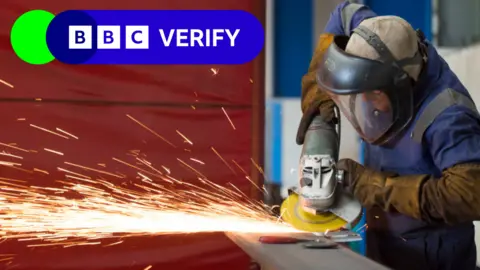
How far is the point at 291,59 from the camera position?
12.2 ft

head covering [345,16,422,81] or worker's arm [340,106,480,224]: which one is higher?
head covering [345,16,422,81]

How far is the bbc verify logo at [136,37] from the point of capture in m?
2.77

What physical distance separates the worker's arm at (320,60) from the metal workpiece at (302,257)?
1.42 feet

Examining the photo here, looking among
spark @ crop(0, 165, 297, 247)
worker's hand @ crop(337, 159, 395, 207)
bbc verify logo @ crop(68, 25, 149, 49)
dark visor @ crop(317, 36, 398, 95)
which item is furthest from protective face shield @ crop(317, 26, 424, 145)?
bbc verify logo @ crop(68, 25, 149, 49)

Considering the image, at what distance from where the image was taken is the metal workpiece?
174 cm

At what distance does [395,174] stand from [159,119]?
3.78 ft

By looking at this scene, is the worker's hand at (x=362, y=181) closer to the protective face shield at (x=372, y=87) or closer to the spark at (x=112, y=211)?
the protective face shield at (x=372, y=87)

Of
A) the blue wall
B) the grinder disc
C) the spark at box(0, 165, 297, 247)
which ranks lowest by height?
the spark at box(0, 165, 297, 247)

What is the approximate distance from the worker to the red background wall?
0.80 m

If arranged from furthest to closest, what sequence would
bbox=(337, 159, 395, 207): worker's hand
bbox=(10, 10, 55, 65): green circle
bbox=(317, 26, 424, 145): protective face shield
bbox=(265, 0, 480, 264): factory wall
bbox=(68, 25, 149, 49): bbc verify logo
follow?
bbox=(265, 0, 480, 264): factory wall < bbox=(68, 25, 149, 49): bbc verify logo < bbox=(10, 10, 55, 65): green circle < bbox=(337, 159, 395, 207): worker's hand < bbox=(317, 26, 424, 145): protective face shield

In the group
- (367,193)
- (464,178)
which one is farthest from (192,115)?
(464,178)

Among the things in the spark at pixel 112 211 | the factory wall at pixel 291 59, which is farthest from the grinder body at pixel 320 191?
the factory wall at pixel 291 59

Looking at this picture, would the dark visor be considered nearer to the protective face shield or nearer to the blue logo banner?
the protective face shield

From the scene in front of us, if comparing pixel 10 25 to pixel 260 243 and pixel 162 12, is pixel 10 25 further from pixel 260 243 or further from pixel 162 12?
pixel 260 243
